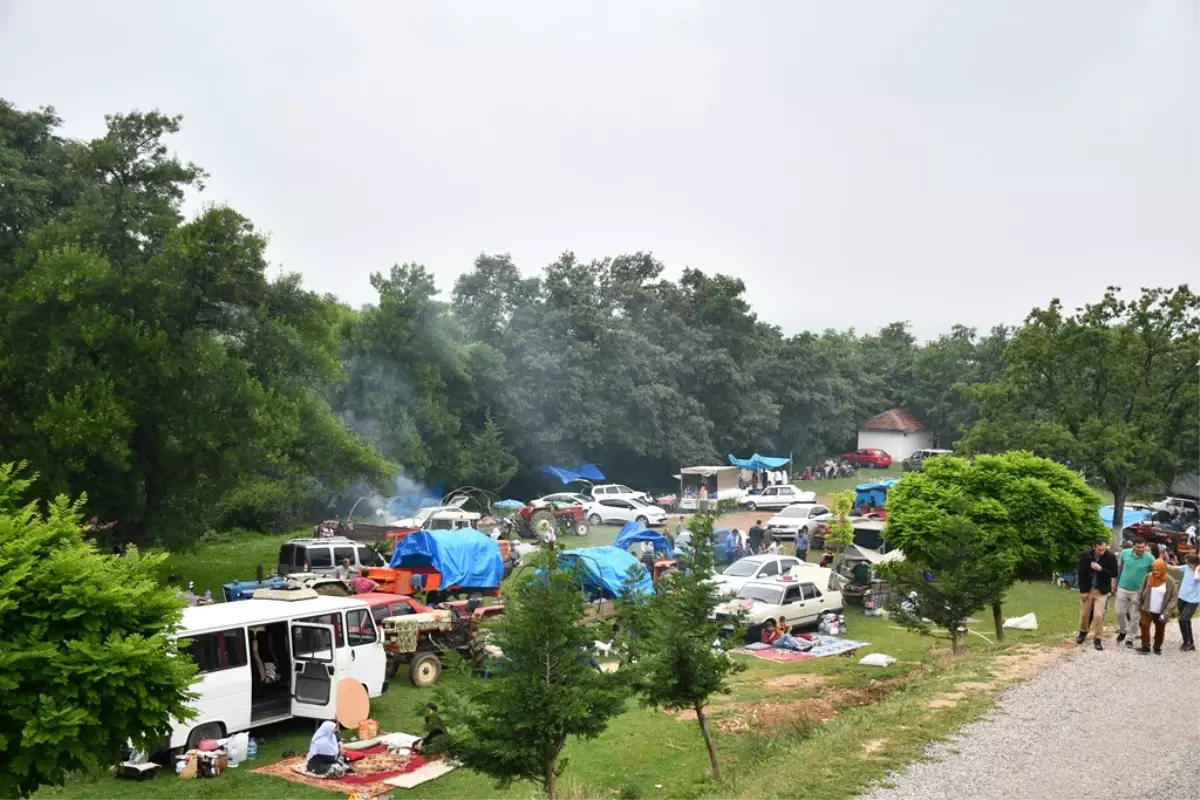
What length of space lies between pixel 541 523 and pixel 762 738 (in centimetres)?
1950

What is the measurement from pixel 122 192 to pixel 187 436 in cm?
617

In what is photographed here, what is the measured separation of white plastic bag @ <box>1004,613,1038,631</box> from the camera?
2081 cm

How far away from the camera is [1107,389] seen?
3406cm

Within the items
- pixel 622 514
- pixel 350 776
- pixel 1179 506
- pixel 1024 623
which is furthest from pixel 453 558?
pixel 1179 506

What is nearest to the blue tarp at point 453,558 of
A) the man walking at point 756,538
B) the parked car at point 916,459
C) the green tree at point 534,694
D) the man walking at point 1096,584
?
the man walking at point 756,538

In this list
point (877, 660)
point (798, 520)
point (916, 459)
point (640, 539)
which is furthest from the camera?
point (916, 459)

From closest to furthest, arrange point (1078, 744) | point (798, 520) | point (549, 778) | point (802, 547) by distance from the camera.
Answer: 1. point (549, 778)
2. point (1078, 744)
3. point (802, 547)
4. point (798, 520)

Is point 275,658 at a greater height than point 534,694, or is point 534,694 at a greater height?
point 534,694

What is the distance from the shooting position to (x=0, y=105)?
2781 cm

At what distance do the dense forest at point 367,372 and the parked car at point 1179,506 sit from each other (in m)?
6.40

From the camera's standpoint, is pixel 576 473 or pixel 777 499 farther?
pixel 576 473

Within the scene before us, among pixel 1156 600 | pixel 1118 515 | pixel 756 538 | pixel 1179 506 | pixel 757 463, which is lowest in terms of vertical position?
pixel 1179 506

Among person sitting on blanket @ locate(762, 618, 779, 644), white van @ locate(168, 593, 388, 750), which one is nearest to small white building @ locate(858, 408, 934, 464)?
person sitting on blanket @ locate(762, 618, 779, 644)

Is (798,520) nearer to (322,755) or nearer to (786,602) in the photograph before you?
(786,602)
